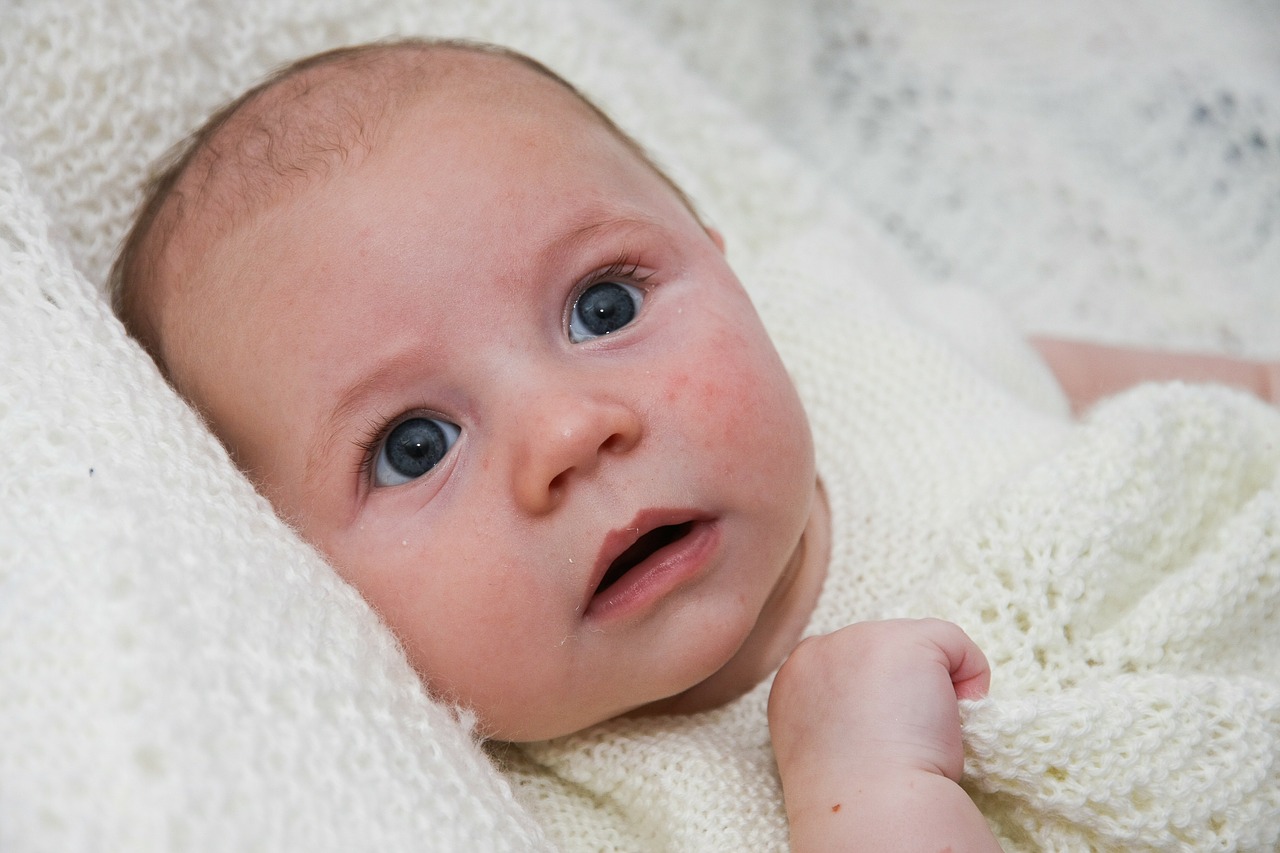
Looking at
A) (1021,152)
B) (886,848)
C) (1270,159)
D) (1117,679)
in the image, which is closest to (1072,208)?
(1021,152)

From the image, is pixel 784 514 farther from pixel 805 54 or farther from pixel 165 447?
pixel 805 54

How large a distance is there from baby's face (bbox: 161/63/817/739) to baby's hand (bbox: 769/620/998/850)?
0.33 ft

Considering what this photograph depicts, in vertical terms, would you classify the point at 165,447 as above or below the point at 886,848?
above

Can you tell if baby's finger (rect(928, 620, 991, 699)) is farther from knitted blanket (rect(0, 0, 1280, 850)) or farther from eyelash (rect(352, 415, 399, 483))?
eyelash (rect(352, 415, 399, 483))

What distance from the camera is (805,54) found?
7.34ft

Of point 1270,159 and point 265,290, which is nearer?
point 265,290

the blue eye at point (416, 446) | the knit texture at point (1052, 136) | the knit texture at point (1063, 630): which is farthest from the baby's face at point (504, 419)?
the knit texture at point (1052, 136)

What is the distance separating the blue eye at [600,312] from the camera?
1.14 metres

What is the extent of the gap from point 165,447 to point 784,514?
565 millimetres

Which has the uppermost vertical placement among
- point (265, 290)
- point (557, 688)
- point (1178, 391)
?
point (265, 290)

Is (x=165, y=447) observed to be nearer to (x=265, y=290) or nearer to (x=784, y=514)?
(x=265, y=290)

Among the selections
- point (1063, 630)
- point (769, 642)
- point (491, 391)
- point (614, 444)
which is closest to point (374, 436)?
point (491, 391)

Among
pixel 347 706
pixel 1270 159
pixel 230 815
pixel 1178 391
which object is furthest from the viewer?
pixel 1270 159

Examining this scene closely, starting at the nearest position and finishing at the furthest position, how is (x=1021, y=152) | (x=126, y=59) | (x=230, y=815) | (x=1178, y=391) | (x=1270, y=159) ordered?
(x=230, y=815), (x=1178, y=391), (x=126, y=59), (x=1270, y=159), (x=1021, y=152)
